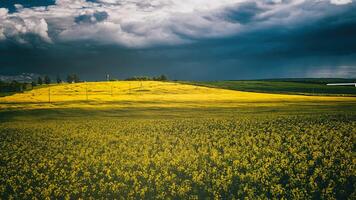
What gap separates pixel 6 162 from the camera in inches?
1053

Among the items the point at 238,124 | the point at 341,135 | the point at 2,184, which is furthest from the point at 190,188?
the point at 238,124

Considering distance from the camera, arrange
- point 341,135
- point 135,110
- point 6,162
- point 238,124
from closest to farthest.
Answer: point 6,162 < point 341,135 < point 238,124 < point 135,110

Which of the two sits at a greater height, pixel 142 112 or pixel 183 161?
pixel 142 112

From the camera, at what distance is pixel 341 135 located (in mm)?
32562

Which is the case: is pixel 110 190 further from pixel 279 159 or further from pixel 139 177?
pixel 279 159

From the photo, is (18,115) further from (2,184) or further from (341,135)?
(341,135)

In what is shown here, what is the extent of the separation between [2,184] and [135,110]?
46713 millimetres

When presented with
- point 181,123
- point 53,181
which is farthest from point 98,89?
point 53,181

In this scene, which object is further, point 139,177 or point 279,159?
point 279,159

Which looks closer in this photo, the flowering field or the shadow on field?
the flowering field

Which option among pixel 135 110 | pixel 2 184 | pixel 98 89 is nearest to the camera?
pixel 2 184

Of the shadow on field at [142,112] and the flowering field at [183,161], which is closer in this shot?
the flowering field at [183,161]

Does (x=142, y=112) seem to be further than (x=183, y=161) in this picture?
Yes

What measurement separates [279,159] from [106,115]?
1685 inches
